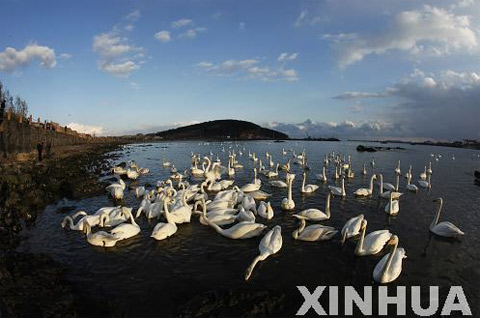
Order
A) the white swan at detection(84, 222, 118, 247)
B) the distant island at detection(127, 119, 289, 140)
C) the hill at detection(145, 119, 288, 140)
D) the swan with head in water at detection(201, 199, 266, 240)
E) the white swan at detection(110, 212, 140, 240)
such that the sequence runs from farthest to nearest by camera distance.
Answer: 1. the hill at detection(145, 119, 288, 140)
2. the distant island at detection(127, 119, 289, 140)
3. the swan with head in water at detection(201, 199, 266, 240)
4. the white swan at detection(110, 212, 140, 240)
5. the white swan at detection(84, 222, 118, 247)

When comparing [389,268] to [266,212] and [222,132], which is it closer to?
[266,212]

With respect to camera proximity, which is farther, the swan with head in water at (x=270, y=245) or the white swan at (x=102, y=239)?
the white swan at (x=102, y=239)

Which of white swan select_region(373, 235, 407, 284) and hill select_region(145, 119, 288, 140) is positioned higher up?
hill select_region(145, 119, 288, 140)

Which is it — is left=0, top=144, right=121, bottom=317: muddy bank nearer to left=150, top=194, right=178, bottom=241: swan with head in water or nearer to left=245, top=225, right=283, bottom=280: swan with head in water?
left=150, top=194, right=178, bottom=241: swan with head in water

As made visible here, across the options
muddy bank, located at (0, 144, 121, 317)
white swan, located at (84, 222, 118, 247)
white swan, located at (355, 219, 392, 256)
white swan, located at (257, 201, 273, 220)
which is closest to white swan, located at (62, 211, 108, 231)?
white swan, located at (84, 222, 118, 247)

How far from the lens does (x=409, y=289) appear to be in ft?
32.0

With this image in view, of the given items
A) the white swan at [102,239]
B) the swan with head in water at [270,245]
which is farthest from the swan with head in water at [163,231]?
the swan with head in water at [270,245]

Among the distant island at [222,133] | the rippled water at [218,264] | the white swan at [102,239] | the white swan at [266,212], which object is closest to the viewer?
the rippled water at [218,264]

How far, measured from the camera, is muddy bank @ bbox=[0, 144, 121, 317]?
325 inches

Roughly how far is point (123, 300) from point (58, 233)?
6909 millimetres

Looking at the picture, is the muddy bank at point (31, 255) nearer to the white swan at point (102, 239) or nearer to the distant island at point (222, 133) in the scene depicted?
the white swan at point (102, 239)

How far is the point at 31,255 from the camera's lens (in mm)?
10984

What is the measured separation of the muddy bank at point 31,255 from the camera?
27.1 feet

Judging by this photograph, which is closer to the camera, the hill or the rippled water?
the rippled water
